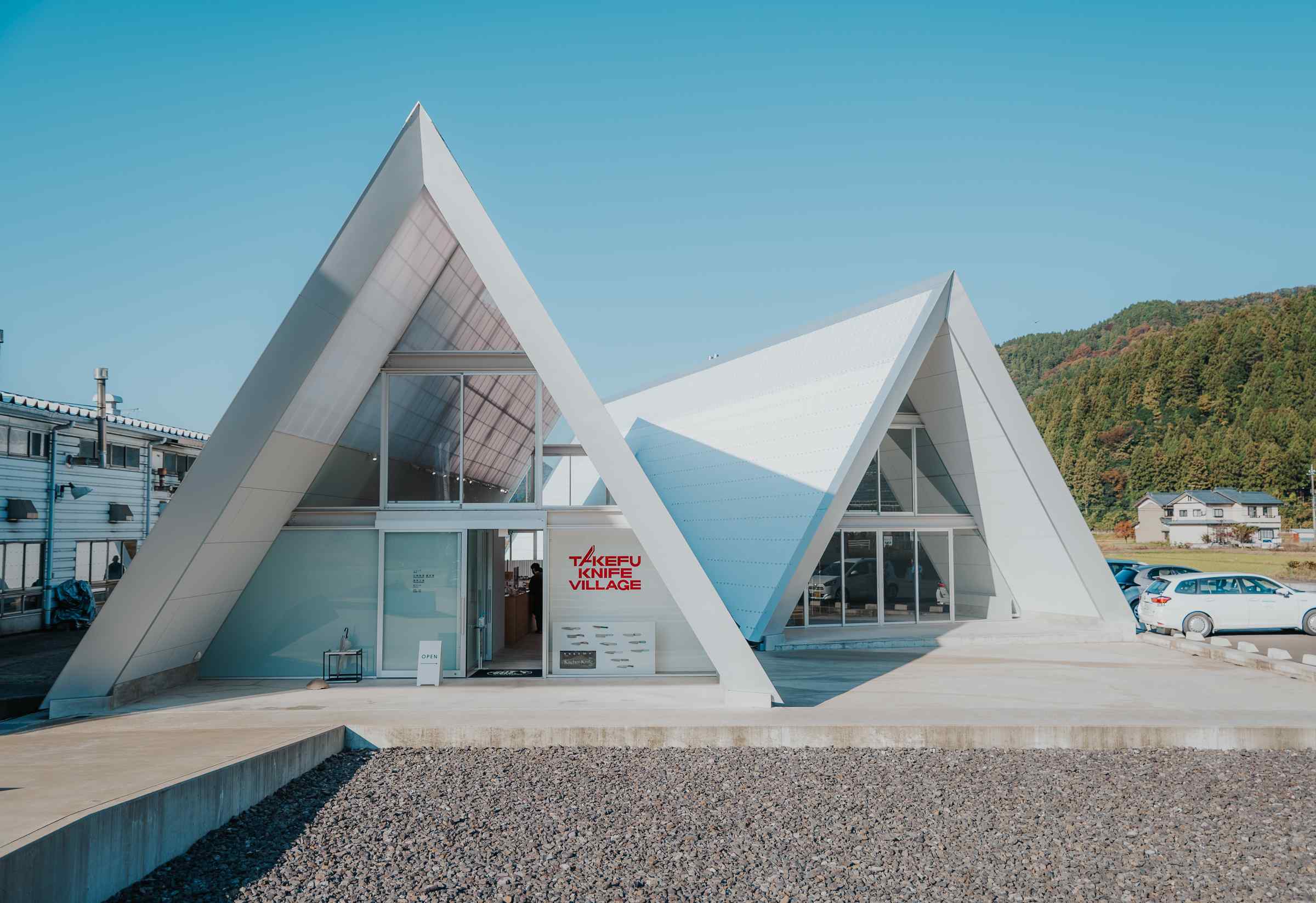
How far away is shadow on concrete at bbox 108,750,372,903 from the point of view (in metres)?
5.21

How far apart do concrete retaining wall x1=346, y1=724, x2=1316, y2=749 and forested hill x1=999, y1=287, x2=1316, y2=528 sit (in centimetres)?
6106

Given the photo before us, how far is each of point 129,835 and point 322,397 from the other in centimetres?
564

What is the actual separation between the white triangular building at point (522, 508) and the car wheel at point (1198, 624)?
2073 millimetres

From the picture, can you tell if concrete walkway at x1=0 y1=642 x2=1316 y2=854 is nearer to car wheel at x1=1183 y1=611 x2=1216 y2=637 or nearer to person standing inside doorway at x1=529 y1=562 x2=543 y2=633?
car wheel at x1=1183 y1=611 x2=1216 y2=637

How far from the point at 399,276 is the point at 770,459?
29.7ft

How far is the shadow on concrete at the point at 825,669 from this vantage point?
10664 millimetres

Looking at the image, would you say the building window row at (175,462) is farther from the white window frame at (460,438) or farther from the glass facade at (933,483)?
the glass facade at (933,483)

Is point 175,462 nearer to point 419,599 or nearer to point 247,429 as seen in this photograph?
point 419,599

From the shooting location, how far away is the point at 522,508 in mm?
11539

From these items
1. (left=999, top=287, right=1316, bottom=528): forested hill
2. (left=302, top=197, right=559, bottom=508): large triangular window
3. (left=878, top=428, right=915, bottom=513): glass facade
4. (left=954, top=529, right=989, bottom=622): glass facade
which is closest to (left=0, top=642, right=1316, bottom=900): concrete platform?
(left=302, top=197, right=559, bottom=508): large triangular window

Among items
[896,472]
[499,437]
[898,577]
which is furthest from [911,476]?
[499,437]

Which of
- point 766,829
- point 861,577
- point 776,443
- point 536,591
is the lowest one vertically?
point 766,829

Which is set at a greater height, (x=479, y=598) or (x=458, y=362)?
(x=458, y=362)

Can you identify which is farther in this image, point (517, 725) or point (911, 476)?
point (911, 476)
